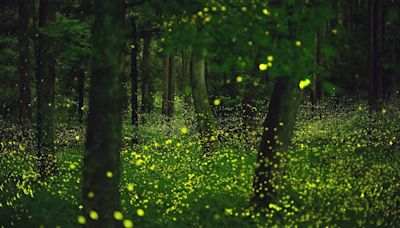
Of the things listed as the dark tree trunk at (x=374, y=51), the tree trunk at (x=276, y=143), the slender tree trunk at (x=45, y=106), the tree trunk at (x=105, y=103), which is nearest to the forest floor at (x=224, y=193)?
the tree trunk at (x=276, y=143)

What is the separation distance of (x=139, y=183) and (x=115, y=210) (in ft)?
17.1

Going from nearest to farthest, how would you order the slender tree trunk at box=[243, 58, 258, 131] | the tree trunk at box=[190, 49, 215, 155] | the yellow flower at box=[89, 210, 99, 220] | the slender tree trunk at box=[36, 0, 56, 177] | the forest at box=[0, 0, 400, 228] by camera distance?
the forest at box=[0, 0, 400, 228] < the yellow flower at box=[89, 210, 99, 220] < the slender tree trunk at box=[36, 0, 56, 177] < the tree trunk at box=[190, 49, 215, 155] < the slender tree trunk at box=[243, 58, 258, 131]

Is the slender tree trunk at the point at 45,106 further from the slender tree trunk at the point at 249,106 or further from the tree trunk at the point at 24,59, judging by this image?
the slender tree trunk at the point at 249,106

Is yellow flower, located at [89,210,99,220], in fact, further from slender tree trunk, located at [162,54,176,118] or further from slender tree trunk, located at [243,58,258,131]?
slender tree trunk, located at [162,54,176,118]

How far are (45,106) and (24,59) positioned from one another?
695 cm

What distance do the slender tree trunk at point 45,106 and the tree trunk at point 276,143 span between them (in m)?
6.27

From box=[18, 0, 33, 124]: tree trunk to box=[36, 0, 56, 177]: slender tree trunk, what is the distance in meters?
5.39

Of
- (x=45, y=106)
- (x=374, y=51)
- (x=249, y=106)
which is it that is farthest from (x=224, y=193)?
(x=374, y=51)

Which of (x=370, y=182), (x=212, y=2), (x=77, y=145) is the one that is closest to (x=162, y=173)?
(x=370, y=182)

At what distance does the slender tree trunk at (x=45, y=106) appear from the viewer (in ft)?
41.3

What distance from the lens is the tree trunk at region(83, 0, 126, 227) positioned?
6.13 m

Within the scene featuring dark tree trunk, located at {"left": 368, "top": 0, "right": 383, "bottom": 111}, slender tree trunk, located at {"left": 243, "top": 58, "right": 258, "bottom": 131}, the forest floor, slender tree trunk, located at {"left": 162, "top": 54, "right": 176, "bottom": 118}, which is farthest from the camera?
slender tree trunk, located at {"left": 162, "top": 54, "right": 176, "bottom": 118}

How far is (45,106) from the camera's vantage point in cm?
1291

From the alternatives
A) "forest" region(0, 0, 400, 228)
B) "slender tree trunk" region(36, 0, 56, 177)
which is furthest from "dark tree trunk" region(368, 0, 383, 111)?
"slender tree trunk" region(36, 0, 56, 177)
